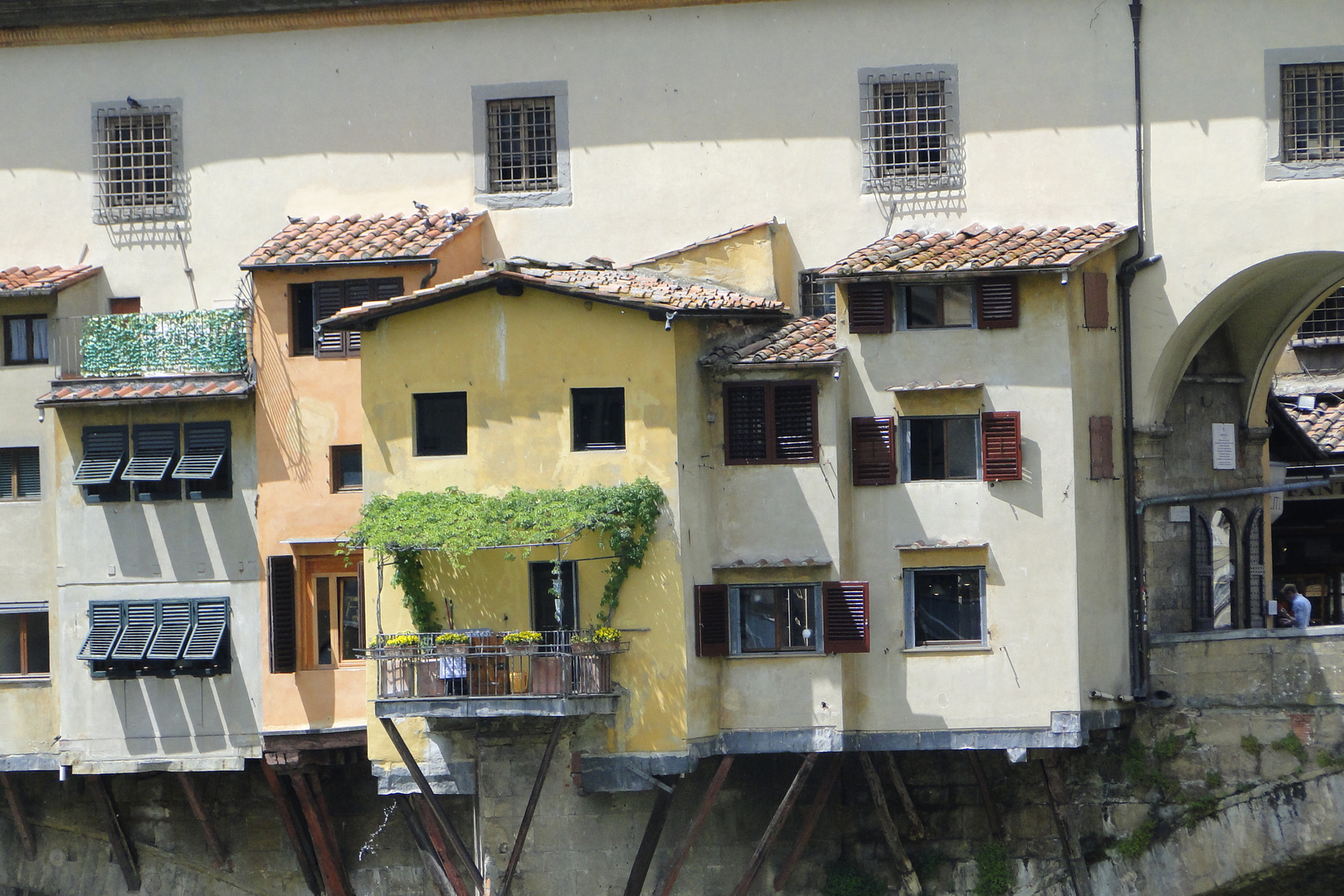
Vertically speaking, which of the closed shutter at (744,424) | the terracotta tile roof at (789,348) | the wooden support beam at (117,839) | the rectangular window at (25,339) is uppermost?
the rectangular window at (25,339)

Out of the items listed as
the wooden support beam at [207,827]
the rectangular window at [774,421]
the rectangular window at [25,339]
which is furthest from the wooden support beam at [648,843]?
the rectangular window at [25,339]

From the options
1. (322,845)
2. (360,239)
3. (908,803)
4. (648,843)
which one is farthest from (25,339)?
(908,803)

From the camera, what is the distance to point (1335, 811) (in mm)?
33688

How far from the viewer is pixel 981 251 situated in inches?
1336

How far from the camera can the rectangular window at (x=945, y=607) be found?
111ft

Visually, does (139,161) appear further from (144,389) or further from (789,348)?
(789,348)

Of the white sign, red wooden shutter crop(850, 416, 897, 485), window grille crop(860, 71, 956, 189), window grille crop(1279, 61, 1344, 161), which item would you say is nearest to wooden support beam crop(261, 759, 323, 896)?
red wooden shutter crop(850, 416, 897, 485)

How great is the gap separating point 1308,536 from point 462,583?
17.9 meters

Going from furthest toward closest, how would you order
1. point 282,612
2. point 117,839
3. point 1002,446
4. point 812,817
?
1. point 117,839
2. point 282,612
3. point 812,817
4. point 1002,446

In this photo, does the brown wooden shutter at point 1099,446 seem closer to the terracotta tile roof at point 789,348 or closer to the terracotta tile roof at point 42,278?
the terracotta tile roof at point 789,348

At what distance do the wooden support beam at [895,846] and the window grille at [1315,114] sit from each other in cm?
1031

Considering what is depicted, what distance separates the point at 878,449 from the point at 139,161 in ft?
39.7

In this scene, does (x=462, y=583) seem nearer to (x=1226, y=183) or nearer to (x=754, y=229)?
(x=754, y=229)

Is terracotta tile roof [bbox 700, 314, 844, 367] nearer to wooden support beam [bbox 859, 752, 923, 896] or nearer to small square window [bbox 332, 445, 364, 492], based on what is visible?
small square window [bbox 332, 445, 364, 492]
